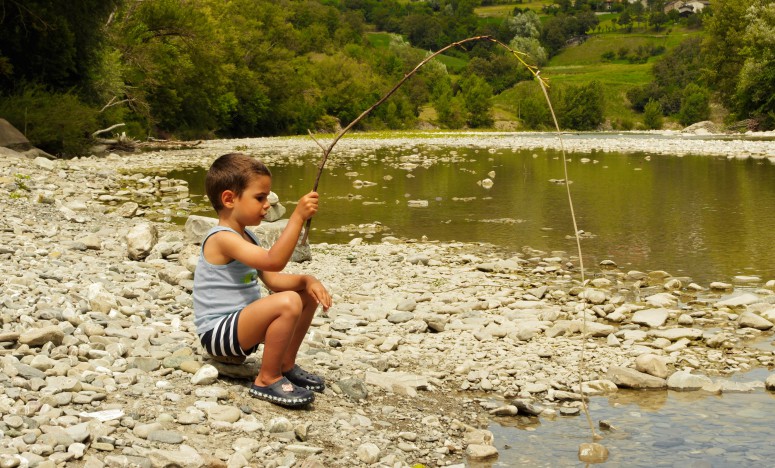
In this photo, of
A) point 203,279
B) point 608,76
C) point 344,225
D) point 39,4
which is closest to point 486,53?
point 608,76

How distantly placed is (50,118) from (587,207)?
19575 millimetres

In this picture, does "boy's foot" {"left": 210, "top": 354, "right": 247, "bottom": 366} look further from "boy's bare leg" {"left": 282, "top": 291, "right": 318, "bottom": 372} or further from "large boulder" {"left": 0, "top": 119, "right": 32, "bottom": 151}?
"large boulder" {"left": 0, "top": 119, "right": 32, "bottom": 151}

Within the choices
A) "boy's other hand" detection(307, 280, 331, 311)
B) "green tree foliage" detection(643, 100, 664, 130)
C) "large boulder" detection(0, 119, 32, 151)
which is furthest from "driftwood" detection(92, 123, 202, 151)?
"green tree foliage" detection(643, 100, 664, 130)

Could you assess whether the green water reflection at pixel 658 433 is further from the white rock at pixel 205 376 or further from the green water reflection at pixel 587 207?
the green water reflection at pixel 587 207

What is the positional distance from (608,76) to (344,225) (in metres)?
158

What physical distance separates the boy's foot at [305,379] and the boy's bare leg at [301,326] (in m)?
0.06

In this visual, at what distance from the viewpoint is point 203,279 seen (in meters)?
5.30

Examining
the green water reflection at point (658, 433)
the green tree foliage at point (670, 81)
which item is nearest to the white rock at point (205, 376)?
the green water reflection at point (658, 433)

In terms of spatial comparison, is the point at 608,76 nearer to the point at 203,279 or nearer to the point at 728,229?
the point at 728,229

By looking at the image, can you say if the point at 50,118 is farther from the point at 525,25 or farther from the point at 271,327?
the point at 525,25

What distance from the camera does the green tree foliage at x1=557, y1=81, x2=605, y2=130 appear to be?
120875 mm


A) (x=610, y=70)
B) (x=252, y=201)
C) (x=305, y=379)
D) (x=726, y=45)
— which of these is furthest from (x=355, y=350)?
(x=610, y=70)

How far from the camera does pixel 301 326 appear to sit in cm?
523

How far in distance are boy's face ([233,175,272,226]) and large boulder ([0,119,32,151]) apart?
21461mm
